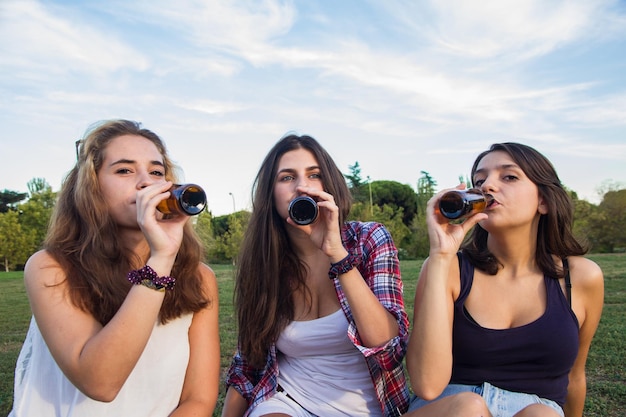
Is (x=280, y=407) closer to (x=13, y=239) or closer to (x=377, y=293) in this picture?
(x=377, y=293)

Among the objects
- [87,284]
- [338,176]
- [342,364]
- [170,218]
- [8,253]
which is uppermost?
[338,176]

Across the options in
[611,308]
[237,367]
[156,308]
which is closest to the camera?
[156,308]

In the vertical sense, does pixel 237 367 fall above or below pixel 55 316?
below

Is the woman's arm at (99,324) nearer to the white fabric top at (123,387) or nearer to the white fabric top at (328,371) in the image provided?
the white fabric top at (123,387)

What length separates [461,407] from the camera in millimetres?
2561

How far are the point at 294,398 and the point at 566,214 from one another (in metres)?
2.16

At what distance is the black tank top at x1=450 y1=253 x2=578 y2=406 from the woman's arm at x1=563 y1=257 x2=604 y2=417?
0.20 meters

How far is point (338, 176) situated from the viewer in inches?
143

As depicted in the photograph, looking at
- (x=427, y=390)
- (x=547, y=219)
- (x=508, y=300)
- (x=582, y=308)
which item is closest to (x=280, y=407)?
(x=427, y=390)

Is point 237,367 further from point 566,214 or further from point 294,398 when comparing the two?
point 566,214

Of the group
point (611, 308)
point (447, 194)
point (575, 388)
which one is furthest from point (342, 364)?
point (611, 308)

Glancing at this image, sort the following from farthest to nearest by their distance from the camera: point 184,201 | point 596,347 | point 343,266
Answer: point 596,347 → point 343,266 → point 184,201

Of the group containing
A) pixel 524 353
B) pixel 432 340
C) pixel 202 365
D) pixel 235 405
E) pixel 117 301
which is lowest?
pixel 235 405

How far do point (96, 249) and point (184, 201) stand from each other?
63 cm
